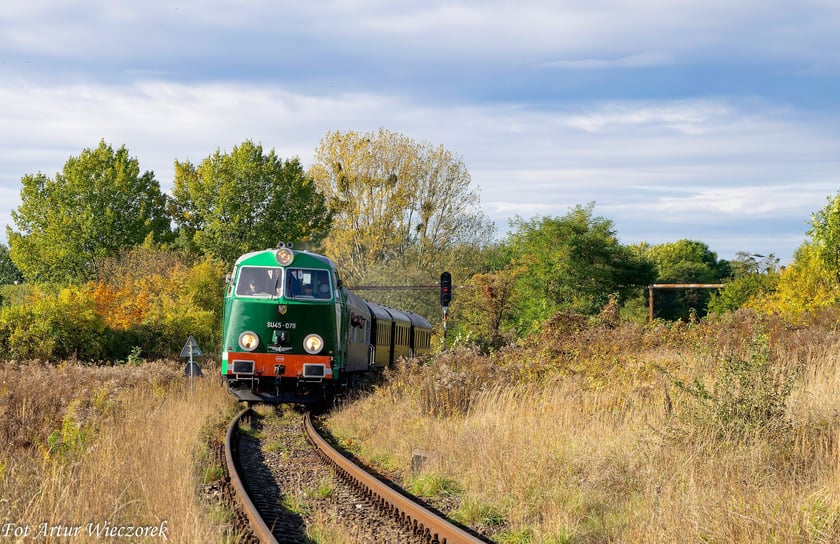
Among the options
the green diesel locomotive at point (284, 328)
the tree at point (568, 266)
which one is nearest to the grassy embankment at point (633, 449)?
the green diesel locomotive at point (284, 328)

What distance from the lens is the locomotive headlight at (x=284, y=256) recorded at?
61.7 ft

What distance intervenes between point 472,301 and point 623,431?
1578 inches

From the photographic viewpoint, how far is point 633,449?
916 centimetres

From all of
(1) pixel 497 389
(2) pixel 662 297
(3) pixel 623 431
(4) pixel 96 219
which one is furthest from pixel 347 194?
(3) pixel 623 431

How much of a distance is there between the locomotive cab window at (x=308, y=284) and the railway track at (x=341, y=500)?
20.4 feet

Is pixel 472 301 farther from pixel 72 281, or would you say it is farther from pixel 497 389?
pixel 497 389

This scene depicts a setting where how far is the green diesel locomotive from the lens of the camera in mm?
18047

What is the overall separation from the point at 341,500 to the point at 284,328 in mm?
8950

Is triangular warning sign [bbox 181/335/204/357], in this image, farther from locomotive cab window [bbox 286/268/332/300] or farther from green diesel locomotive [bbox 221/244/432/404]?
locomotive cab window [bbox 286/268/332/300]

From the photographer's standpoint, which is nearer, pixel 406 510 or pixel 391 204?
pixel 406 510

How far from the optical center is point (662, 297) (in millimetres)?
80438

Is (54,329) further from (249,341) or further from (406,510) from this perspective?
(406,510)

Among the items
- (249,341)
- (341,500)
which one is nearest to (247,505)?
(341,500)

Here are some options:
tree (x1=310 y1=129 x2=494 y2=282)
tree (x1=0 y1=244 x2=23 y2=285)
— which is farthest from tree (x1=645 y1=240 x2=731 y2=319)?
tree (x1=0 y1=244 x2=23 y2=285)
